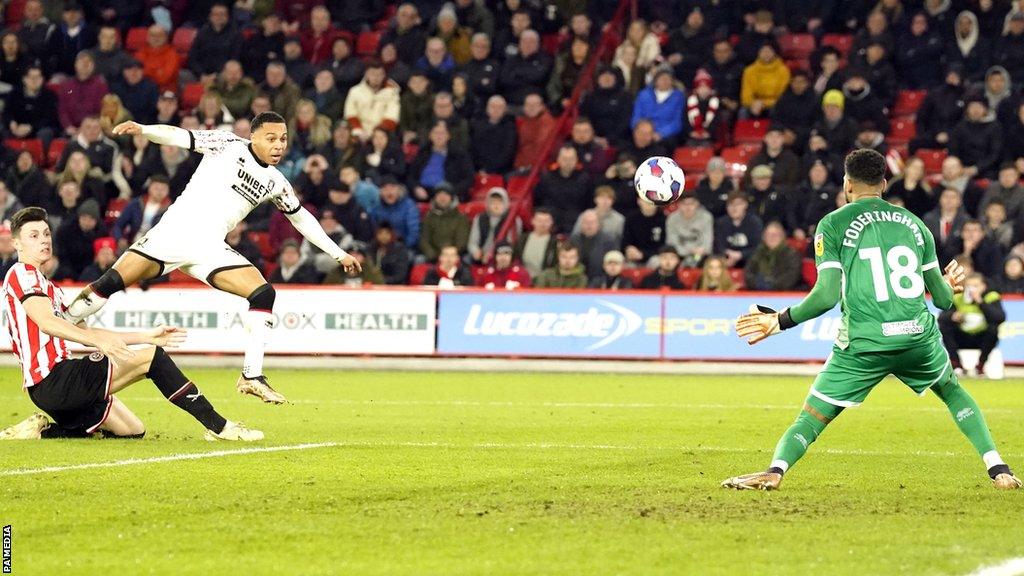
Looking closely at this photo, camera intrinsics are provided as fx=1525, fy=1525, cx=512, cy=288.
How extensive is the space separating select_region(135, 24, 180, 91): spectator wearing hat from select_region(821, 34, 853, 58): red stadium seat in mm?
10809

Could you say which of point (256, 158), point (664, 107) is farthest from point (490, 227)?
point (256, 158)

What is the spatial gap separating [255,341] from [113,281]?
3.85ft

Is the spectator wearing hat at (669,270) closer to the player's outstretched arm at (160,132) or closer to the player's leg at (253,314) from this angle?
the player's leg at (253,314)

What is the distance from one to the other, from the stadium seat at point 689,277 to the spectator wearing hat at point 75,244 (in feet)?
29.3

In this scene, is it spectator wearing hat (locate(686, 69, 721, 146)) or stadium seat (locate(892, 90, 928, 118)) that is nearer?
spectator wearing hat (locate(686, 69, 721, 146))

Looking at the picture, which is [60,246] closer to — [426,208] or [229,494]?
[426,208]

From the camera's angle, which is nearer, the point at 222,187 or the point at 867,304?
the point at 867,304

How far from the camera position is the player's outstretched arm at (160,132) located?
11.1 m

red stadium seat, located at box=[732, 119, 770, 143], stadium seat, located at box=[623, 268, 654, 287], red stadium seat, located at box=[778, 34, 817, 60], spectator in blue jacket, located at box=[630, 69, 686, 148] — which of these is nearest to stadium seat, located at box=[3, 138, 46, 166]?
spectator in blue jacket, located at box=[630, 69, 686, 148]

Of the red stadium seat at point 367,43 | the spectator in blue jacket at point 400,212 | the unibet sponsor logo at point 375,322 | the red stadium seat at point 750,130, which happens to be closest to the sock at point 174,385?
the unibet sponsor logo at point 375,322

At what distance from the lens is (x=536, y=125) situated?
25.5 m

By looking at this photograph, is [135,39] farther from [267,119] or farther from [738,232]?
[267,119]

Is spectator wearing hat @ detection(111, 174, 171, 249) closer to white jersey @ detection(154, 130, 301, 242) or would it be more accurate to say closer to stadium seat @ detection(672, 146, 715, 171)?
stadium seat @ detection(672, 146, 715, 171)

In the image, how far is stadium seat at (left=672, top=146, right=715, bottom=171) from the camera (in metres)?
24.5
